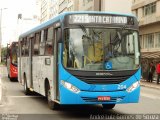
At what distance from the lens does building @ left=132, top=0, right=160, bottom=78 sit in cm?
4534

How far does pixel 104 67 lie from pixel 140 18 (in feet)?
131

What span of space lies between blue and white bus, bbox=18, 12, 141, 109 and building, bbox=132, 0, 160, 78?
30.9m

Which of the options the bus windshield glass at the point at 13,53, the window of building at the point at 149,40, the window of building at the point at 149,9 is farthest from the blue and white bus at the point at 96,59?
the window of building at the point at 149,40

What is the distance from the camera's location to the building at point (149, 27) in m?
45.3

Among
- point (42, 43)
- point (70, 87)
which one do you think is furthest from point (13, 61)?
point (70, 87)

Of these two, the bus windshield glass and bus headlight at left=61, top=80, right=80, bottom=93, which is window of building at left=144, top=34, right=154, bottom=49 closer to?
the bus windshield glass

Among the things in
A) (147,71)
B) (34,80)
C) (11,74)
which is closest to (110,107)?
(34,80)

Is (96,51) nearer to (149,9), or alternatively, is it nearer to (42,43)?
(42,43)

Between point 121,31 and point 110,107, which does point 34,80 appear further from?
point 121,31

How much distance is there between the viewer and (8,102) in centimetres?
1598

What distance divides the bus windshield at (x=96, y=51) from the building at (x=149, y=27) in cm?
3099

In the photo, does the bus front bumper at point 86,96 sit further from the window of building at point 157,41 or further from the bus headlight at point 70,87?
the window of building at point 157,41

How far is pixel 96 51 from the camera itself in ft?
38.8

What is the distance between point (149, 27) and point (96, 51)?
124 ft
